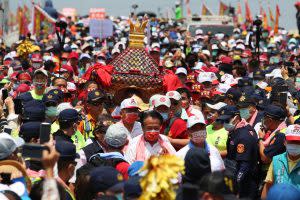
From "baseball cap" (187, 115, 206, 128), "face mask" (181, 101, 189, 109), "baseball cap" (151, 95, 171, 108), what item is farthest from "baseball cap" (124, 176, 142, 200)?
"face mask" (181, 101, 189, 109)

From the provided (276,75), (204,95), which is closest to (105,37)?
(276,75)

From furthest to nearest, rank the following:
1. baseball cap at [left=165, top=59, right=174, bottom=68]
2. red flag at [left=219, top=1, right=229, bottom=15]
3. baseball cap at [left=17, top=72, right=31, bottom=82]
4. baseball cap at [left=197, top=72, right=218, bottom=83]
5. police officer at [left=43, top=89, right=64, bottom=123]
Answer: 1. red flag at [left=219, top=1, right=229, bottom=15]
2. baseball cap at [left=165, top=59, right=174, bottom=68]
3. baseball cap at [left=17, top=72, right=31, bottom=82]
4. baseball cap at [left=197, top=72, right=218, bottom=83]
5. police officer at [left=43, top=89, right=64, bottom=123]

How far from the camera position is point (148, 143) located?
10.4 metres

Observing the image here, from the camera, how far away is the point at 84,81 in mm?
16531

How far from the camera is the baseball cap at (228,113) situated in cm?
1199

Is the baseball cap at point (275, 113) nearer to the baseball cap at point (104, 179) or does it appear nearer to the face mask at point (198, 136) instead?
the face mask at point (198, 136)

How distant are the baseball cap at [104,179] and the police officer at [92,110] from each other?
5.30m

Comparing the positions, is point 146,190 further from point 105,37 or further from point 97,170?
point 105,37

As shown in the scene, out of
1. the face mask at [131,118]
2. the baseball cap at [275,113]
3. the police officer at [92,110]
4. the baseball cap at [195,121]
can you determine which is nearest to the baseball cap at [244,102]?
the baseball cap at [275,113]

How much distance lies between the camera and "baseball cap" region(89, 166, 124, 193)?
7.22 meters

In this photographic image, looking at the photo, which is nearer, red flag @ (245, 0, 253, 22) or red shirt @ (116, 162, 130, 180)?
red shirt @ (116, 162, 130, 180)

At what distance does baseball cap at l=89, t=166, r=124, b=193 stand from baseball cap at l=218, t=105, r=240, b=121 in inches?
189

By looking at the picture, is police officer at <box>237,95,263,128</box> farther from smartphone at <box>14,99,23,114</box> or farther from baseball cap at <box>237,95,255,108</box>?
smartphone at <box>14,99,23,114</box>

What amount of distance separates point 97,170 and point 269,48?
84.0 feet
